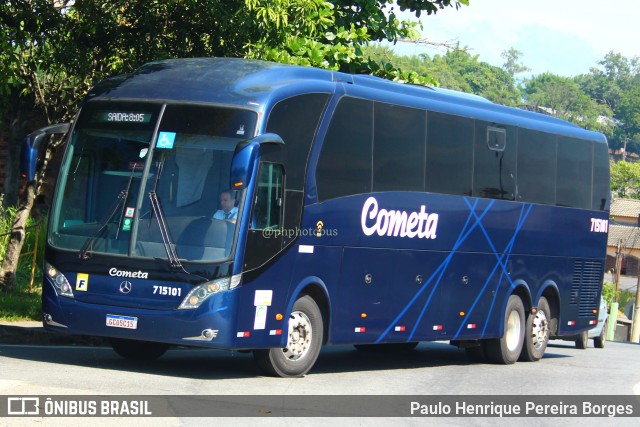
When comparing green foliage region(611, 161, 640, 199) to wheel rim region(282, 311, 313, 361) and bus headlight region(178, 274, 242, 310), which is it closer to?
wheel rim region(282, 311, 313, 361)

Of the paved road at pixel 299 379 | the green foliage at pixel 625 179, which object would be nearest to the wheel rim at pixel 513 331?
the paved road at pixel 299 379

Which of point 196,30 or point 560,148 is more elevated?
point 196,30

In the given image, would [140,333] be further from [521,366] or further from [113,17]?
[521,366]

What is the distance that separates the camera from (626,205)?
11450cm

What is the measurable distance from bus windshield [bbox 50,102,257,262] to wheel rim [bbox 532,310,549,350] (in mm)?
8787

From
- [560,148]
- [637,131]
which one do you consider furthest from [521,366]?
[637,131]

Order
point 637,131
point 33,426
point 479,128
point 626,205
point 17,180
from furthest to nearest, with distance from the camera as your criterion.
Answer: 1. point 637,131
2. point 626,205
3. point 17,180
4. point 479,128
5. point 33,426

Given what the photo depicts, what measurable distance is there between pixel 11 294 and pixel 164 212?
23.7 ft

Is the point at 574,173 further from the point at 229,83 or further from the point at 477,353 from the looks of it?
the point at 229,83

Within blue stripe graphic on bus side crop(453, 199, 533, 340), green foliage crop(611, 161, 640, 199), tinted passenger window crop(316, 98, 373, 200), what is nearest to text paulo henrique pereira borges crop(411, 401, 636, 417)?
tinted passenger window crop(316, 98, 373, 200)

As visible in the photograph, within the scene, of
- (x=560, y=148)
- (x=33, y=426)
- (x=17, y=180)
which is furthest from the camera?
(x=17, y=180)

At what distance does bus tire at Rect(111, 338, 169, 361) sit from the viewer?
48.5ft

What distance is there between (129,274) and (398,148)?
4501mm

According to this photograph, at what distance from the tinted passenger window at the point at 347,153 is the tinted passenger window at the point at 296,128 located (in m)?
0.32
